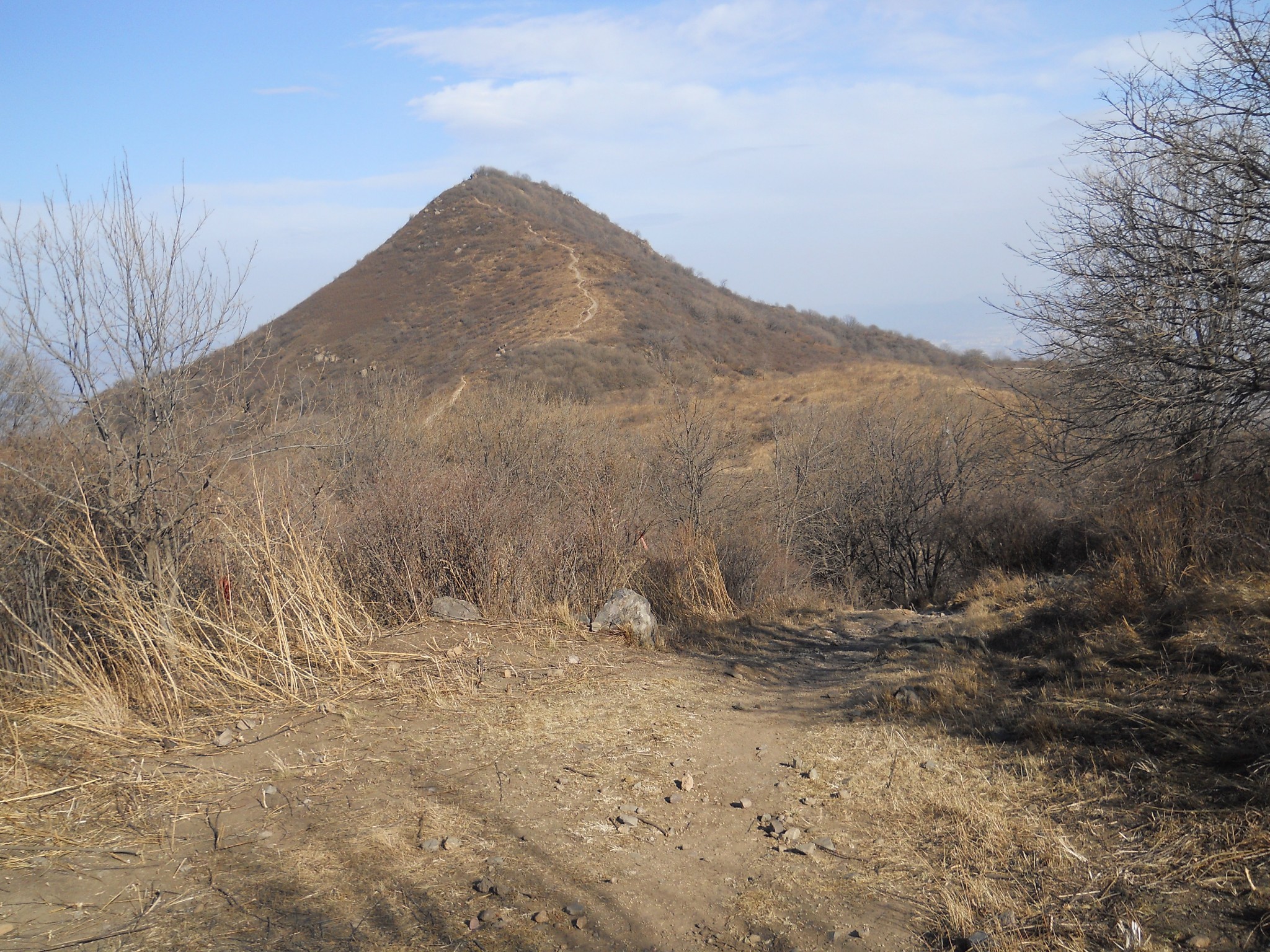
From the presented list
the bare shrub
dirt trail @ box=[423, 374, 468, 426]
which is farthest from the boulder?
dirt trail @ box=[423, 374, 468, 426]

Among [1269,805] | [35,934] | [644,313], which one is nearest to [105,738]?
[35,934]

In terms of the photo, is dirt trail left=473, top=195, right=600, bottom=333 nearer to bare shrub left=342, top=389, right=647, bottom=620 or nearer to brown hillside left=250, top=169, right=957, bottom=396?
brown hillside left=250, top=169, right=957, bottom=396

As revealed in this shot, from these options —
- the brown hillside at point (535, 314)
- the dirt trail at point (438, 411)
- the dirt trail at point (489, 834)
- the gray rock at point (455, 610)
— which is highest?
the brown hillside at point (535, 314)

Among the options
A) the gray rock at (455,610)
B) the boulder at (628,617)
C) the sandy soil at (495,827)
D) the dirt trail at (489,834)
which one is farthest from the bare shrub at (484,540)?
the dirt trail at (489,834)

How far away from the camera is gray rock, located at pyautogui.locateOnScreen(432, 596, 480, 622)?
753cm

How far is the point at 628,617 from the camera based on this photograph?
7859 millimetres

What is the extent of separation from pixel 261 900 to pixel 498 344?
39.0 metres

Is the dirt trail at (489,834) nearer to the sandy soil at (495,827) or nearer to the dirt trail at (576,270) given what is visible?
the sandy soil at (495,827)

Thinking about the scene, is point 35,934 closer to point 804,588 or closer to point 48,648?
point 48,648

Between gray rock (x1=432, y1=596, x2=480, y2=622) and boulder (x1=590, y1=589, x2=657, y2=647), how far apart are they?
3.76ft

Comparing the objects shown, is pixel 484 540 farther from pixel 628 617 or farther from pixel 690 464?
pixel 690 464

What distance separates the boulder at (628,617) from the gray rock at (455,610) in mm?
1147

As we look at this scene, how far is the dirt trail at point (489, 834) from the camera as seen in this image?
3211 mm

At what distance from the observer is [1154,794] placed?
13.2 feet
